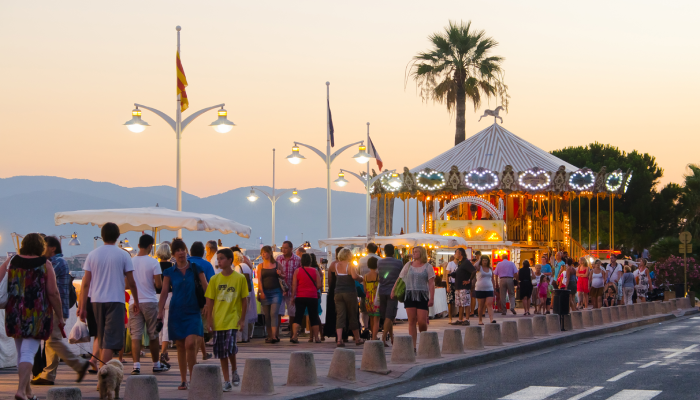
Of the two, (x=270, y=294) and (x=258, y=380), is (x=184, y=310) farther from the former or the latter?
(x=270, y=294)

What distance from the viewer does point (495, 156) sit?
137ft

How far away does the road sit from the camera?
10000 mm

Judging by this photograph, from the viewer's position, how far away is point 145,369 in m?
11.5

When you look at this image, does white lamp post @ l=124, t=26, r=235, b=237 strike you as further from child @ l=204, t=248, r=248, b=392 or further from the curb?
child @ l=204, t=248, r=248, b=392

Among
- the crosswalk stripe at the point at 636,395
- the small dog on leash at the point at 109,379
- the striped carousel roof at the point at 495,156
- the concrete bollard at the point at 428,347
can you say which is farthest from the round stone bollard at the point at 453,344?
the striped carousel roof at the point at 495,156

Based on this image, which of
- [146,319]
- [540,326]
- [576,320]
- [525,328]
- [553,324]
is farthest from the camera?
[576,320]

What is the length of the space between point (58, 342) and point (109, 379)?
1.36m

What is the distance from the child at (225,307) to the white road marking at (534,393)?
3017 mm

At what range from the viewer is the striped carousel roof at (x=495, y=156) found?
41000 mm

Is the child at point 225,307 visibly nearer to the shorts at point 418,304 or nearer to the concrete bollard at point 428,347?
the concrete bollard at point 428,347

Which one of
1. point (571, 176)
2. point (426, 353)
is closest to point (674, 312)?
point (571, 176)

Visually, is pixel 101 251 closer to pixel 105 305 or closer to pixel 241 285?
pixel 105 305

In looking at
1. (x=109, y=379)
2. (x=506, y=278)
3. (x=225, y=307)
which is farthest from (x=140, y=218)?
(x=506, y=278)

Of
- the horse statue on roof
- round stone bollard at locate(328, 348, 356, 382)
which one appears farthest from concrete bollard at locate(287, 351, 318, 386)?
the horse statue on roof
